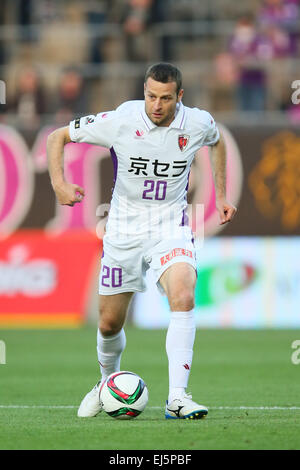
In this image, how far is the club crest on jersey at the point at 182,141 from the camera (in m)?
7.50

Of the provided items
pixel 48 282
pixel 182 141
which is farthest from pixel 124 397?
pixel 48 282

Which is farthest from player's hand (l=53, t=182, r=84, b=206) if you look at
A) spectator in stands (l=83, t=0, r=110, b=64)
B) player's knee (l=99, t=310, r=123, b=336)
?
spectator in stands (l=83, t=0, r=110, b=64)

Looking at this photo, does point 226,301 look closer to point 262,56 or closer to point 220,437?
point 262,56

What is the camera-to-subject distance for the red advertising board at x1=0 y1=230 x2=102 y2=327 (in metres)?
17.4

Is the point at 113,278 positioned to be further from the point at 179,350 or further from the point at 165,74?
the point at 165,74

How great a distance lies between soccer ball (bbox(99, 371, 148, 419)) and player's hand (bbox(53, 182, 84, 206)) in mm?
1292

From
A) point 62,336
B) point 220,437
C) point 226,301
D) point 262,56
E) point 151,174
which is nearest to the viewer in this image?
point 220,437

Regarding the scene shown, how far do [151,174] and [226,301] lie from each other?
9831mm

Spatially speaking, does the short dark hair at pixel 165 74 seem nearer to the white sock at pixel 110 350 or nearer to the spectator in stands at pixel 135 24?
the white sock at pixel 110 350

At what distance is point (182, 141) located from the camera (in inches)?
296

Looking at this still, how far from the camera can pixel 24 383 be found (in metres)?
10.2

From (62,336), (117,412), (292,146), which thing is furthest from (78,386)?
(292,146)

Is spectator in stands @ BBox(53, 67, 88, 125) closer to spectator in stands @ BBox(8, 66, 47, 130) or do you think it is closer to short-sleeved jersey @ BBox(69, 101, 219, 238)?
spectator in stands @ BBox(8, 66, 47, 130)

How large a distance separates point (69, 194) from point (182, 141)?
950mm
